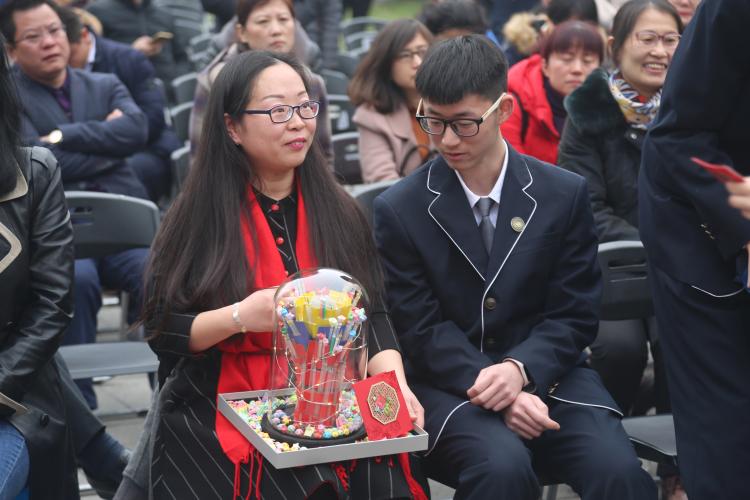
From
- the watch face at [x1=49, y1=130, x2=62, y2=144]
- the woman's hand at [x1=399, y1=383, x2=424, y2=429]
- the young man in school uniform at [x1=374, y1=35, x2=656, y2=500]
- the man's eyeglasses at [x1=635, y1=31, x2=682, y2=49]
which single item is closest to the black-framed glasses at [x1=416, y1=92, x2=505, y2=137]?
the young man in school uniform at [x1=374, y1=35, x2=656, y2=500]

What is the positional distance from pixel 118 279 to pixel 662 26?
2.47 meters

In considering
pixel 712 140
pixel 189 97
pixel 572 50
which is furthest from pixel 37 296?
pixel 189 97

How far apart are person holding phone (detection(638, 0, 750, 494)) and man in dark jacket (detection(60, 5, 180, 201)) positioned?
4.13 metres

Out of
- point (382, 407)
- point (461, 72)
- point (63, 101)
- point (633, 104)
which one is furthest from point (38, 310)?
point (63, 101)

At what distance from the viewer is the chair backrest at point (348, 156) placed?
5.64m

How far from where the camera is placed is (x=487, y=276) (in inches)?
118

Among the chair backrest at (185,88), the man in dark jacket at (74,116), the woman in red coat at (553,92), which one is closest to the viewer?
the man in dark jacket at (74,116)

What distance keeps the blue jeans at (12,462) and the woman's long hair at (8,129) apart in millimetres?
644

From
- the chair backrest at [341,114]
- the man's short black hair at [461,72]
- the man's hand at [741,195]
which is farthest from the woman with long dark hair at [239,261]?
the chair backrest at [341,114]

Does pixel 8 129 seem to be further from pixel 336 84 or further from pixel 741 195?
pixel 336 84

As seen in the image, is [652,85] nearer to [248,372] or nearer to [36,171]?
[248,372]

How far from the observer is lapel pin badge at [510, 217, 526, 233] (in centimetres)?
301

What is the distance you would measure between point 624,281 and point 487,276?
701 millimetres

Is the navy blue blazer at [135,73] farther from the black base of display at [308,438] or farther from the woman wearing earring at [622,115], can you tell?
the black base of display at [308,438]
